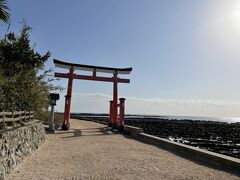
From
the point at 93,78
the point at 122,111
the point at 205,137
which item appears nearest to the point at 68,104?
the point at 93,78

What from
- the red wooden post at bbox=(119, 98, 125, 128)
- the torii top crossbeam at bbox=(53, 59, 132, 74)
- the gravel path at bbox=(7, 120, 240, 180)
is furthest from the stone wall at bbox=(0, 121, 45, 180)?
the red wooden post at bbox=(119, 98, 125, 128)

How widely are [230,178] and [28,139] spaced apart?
630 centimetres

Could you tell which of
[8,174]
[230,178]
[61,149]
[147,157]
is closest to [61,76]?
[61,149]

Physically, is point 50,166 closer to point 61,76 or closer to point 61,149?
point 61,149

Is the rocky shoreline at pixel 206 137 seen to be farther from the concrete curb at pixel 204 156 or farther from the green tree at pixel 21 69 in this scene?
the green tree at pixel 21 69

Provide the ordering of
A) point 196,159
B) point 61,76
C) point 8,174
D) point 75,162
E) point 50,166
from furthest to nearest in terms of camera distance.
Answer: point 61,76 → point 196,159 → point 75,162 → point 50,166 → point 8,174

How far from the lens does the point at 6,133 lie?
658 cm

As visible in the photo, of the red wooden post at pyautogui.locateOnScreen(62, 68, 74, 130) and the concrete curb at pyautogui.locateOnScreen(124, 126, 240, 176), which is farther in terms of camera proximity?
the red wooden post at pyautogui.locateOnScreen(62, 68, 74, 130)

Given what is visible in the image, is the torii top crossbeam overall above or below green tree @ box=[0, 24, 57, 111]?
above

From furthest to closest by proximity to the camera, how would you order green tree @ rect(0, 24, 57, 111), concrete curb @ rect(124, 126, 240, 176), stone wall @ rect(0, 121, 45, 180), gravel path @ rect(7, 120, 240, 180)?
green tree @ rect(0, 24, 57, 111) < concrete curb @ rect(124, 126, 240, 176) < gravel path @ rect(7, 120, 240, 180) < stone wall @ rect(0, 121, 45, 180)

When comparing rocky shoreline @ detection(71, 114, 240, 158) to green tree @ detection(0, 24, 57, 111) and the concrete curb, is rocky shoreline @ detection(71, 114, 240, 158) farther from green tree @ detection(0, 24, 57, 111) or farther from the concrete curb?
green tree @ detection(0, 24, 57, 111)

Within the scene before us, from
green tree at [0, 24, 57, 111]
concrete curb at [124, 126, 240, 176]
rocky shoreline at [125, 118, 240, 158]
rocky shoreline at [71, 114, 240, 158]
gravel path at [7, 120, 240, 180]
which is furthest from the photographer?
rocky shoreline at [71, 114, 240, 158]

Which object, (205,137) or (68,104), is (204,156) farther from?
(205,137)

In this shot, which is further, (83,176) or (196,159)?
(196,159)
